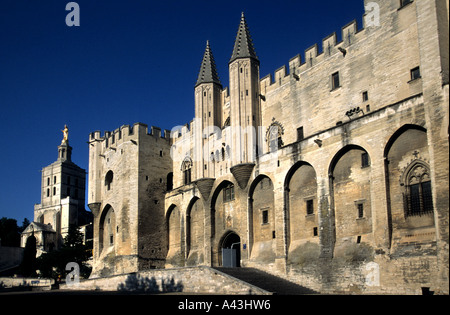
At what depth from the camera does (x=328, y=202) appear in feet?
79.4

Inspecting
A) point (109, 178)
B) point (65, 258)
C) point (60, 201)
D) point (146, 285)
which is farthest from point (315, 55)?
point (60, 201)

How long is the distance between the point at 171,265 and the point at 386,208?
20227 millimetres

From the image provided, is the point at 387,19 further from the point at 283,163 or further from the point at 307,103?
the point at 283,163

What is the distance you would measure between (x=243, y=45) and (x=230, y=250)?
13.4m

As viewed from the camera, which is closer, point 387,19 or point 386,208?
point 386,208

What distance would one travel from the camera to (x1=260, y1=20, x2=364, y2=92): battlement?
26.8 meters

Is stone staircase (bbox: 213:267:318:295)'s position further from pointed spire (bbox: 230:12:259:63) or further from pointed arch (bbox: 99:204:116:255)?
pointed arch (bbox: 99:204:116:255)

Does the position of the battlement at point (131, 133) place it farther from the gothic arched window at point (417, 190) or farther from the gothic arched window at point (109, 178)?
the gothic arched window at point (417, 190)

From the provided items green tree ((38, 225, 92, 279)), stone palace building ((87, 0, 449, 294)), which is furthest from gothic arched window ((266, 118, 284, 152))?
green tree ((38, 225, 92, 279))

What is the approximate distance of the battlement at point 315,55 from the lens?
87.8 feet

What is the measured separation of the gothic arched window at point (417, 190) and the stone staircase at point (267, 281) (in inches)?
249

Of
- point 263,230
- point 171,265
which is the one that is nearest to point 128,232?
point 171,265
